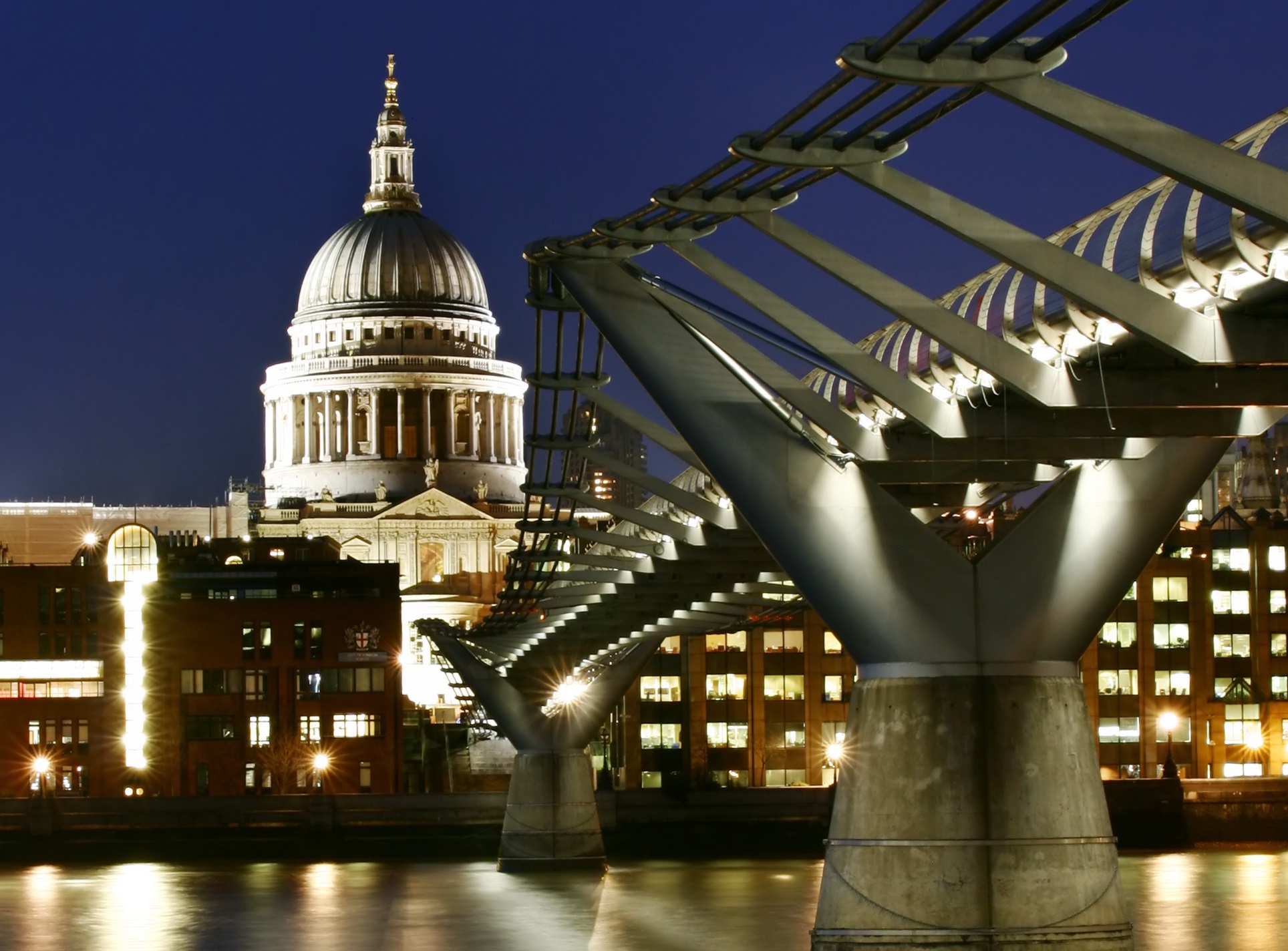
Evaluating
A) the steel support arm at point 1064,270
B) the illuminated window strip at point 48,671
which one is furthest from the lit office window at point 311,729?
the steel support arm at point 1064,270

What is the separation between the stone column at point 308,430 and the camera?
164 metres

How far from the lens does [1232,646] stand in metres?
92.6

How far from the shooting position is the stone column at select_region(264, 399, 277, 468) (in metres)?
167

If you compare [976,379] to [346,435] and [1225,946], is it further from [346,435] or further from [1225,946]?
[346,435]

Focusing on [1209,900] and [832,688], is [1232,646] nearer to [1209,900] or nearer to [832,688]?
[832,688]

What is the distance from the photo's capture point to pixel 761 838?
76.6m

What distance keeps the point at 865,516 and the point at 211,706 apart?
73.3 m

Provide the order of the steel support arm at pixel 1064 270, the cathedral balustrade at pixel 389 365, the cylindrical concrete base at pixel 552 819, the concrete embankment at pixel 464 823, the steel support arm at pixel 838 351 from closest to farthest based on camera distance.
→ 1. the steel support arm at pixel 1064 270
2. the steel support arm at pixel 838 351
3. the cylindrical concrete base at pixel 552 819
4. the concrete embankment at pixel 464 823
5. the cathedral balustrade at pixel 389 365

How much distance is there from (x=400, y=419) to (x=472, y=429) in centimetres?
509

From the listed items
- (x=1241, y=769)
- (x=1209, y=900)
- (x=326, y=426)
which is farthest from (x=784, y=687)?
(x=326, y=426)

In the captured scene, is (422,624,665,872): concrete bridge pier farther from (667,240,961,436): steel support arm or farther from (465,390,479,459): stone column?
(465,390,479,459): stone column

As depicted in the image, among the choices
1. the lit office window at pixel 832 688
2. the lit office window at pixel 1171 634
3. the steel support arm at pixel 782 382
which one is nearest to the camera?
the steel support arm at pixel 782 382

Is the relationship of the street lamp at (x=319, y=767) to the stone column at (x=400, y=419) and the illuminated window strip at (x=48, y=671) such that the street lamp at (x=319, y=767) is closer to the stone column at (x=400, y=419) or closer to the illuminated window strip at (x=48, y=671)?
the illuminated window strip at (x=48, y=671)

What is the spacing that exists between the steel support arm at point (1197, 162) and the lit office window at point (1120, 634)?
7720 cm
